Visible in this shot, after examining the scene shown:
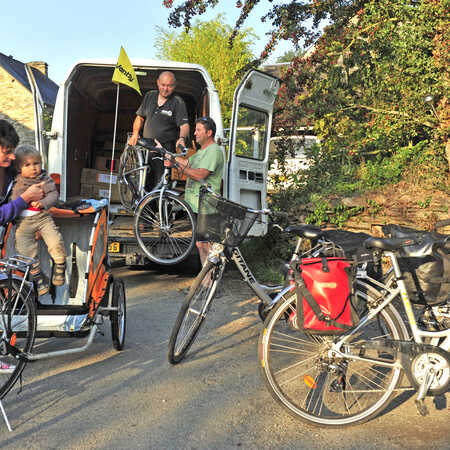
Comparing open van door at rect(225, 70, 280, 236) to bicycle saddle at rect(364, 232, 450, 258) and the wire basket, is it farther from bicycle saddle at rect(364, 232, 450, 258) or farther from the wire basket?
bicycle saddle at rect(364, 232, 450, 258)

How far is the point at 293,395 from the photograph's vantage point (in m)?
3.16

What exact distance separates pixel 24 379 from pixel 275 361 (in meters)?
1.93

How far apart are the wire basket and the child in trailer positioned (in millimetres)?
1248

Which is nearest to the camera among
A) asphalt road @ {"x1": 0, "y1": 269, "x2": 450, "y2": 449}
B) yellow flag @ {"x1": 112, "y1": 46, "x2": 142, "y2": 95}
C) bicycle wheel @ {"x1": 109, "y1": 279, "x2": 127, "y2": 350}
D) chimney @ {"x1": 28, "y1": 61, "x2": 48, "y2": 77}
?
asphalt road @ {"x1": 0, "y1": 269, "x2": 450, "y2": 449}

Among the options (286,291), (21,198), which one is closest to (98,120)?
(21,198)

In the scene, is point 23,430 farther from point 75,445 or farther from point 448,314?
point 448,314

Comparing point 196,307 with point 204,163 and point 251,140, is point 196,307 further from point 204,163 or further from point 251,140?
point 251,140

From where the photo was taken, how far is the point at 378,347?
2.84 metres

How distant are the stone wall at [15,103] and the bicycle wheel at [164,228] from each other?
79.8ft

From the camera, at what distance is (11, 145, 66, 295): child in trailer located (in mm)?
3641

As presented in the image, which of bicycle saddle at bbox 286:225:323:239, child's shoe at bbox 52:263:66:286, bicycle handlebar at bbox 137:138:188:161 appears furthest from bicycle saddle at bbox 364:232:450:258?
bicycle handlebar at bbox 137:138:188:161

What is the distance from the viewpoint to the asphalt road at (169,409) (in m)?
2.62

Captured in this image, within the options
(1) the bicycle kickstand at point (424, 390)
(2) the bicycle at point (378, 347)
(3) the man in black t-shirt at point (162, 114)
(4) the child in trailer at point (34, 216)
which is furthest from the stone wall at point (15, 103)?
(1) the bicycle kickstand at point (424, 390)

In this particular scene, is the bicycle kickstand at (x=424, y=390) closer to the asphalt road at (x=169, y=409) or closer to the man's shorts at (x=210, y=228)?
the asphalt road at (x=169, y=409)
